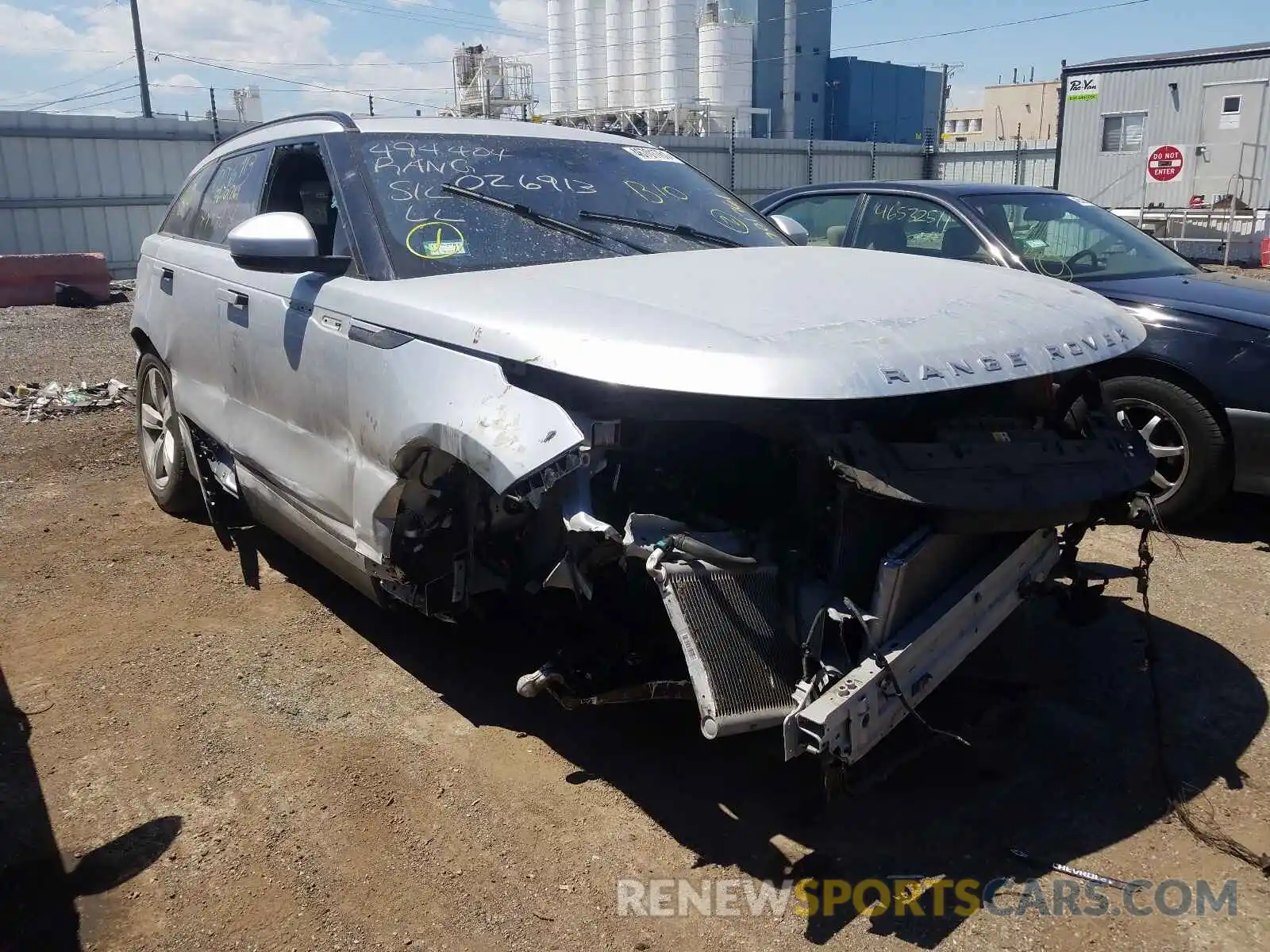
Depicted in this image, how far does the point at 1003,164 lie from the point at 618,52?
14.8m

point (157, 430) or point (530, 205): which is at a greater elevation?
point (530, 205)

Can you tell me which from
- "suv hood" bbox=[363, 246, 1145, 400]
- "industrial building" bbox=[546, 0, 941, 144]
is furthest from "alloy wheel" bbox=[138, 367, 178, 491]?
"industrial building" bbox=[546, 0, 941, 144]

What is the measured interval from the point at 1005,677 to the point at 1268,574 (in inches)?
70.1

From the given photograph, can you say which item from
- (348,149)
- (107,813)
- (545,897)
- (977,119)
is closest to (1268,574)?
(545,897)

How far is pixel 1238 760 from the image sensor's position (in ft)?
10.4

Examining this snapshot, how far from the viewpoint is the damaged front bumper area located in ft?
8.21

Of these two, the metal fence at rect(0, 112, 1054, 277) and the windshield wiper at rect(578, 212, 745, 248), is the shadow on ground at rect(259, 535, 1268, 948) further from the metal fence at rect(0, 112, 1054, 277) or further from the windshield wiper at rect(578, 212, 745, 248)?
the metal fence at rect(0, 112, 1054, 277)

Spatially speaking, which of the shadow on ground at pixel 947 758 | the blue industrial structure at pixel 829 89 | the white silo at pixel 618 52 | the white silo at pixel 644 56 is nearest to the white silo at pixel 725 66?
the white silo at pixel 644 56

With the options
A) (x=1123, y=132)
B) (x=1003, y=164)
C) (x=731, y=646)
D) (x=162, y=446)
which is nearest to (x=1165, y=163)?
(x=1123, y=132)

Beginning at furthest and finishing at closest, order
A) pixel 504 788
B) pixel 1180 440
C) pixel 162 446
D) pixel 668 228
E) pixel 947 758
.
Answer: pixel 162 446
pixel 1180 440
pixel 668 228
pixel 947 758
pixel 504 788

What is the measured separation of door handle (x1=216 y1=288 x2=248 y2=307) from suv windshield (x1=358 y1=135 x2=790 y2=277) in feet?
2.64

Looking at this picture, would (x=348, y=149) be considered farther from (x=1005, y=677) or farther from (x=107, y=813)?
(x=1005, y=677)

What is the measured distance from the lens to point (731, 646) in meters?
2.53

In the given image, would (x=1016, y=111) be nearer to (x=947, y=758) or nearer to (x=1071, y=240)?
(x=1071, y=240)
